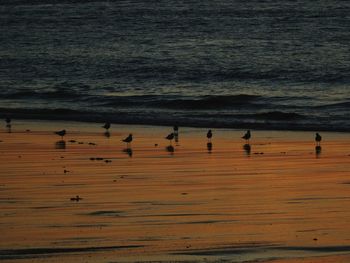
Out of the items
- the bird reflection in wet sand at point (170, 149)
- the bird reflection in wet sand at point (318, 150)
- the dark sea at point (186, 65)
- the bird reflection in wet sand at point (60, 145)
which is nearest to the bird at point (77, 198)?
the bird reflection in wet sand at point (170, 149)

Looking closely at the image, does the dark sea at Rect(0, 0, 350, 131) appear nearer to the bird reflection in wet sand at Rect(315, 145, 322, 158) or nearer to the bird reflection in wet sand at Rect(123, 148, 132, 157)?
the bird reflection in wet sand at Rect(315, 145, 322, 158)

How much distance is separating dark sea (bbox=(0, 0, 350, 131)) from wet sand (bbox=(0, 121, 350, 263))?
242 inches

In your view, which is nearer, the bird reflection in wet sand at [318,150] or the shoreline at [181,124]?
the bird reflection in wet sand at [318,150]

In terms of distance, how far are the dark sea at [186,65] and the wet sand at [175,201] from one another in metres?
6.14

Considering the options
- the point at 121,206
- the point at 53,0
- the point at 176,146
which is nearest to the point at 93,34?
the point at 53,0

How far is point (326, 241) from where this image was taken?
11445 mm

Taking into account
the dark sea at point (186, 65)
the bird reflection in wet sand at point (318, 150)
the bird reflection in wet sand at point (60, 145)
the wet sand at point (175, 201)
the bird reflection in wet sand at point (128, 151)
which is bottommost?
the wet sand at point (175, 201)

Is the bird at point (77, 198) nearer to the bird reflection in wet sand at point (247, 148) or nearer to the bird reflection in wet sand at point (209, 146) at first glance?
the bird reflection in wet sand at point (247, 148)

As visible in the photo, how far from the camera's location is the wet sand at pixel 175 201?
11.2 m

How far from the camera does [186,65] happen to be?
142 feet

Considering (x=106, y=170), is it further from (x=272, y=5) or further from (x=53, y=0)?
(x=53, y=0)

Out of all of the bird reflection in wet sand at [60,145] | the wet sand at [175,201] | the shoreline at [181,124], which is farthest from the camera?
the shoreline at [181,124]

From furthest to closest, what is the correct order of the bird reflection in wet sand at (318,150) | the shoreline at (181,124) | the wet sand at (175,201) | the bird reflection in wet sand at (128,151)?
1. the shoreline at (181,124)
2. the bird reflection in wet sand at (128,151)
3. the bird reflection in wet sand at (318,150)
4. the wet sand at (175,201)

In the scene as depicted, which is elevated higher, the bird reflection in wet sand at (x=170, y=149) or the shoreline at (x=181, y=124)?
the shoreline at (x=181, y=124)
